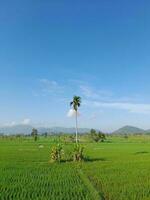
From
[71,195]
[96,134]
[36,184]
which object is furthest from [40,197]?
[96,134]

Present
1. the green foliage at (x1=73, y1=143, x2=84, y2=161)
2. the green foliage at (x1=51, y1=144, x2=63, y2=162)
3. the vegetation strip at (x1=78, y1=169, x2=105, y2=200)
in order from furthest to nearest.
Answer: the green foliage at (x1=73, y1=143, x2=84, y2=161) → the green foliage at (x1=51, y1=144, x2=63, y2=162) → the vegetation strip at (x1=78, y1=169, x2=105, y2=200)

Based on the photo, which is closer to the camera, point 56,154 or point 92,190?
point 92,190

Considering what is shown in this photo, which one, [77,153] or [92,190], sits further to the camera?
[77,153]

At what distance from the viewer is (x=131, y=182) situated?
18.0m

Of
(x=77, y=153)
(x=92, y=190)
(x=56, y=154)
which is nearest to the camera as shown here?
(x=92, y=190)

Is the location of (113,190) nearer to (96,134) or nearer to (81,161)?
(81,161)

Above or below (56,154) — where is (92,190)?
below

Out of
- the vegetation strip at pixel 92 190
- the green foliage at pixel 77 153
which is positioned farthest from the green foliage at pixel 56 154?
the vegetation strip at pixel 92 190

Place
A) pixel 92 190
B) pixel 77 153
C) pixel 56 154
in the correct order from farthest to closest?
pixel 77 153, pixel 56 154, pixel 92 190

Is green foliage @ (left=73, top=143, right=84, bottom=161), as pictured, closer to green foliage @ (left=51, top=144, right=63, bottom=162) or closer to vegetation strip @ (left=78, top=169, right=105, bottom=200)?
green foliage @ (left=51, top=144, right=63, bottom=162)

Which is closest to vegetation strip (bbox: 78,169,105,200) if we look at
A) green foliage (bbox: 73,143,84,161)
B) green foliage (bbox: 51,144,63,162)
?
green foliage (bbox: 51,144,63,162)

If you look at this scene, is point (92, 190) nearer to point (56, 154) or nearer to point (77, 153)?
point (56, 154)

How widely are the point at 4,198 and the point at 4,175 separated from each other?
Answer: 7370mm

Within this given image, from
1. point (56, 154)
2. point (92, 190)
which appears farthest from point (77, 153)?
point (92, 190)
